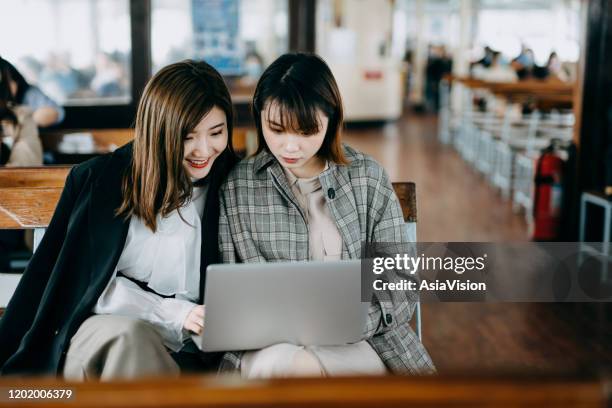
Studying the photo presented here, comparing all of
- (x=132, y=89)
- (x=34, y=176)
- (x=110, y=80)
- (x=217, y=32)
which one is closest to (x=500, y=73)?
(x=217, y=32)

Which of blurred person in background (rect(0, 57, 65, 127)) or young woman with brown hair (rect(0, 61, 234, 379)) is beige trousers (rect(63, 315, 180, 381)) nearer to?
young woman with brown hair (rect(0, 61, 234, 379))

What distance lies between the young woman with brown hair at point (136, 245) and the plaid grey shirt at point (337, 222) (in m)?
0.11

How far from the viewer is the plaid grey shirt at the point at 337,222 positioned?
1.70 metres

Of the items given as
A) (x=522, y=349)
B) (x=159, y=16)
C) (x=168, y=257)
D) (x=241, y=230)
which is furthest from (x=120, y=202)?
(x=159, y=16)

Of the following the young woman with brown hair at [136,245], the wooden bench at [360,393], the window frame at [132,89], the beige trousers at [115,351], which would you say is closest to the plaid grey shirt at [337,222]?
the young woman with brown hair at [136,245]

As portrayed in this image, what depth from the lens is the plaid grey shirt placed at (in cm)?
170

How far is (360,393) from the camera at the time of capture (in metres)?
0.66

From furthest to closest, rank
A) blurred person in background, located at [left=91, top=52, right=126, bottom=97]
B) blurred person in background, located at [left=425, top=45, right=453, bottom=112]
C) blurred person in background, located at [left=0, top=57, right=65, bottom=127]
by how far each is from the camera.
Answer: blurred person in background, located at [left=425, top=45, right=453, bottom=112], blurred person in background, located at [left=91, top=52, right=126, bottom=97], blurred person in background, located at [left=0, top=57, right=65, bottom=127]

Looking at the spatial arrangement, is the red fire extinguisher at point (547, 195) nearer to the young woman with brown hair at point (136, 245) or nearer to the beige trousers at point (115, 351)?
the young woman with brown hair at point (136, 245)

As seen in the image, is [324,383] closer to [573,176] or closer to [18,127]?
[18,127]

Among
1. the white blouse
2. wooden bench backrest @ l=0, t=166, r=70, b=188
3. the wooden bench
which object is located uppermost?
the wooden bench

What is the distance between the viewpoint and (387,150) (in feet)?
31.1

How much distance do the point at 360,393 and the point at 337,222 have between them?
1.05m

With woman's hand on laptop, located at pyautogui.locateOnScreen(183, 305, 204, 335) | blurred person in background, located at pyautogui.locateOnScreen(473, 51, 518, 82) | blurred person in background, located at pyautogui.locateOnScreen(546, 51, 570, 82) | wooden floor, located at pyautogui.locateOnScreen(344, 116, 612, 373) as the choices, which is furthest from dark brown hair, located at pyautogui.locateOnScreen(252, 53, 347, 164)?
blurred person in background, located at pyautogui.locateOnScreen(473, 51, 518, 82)
